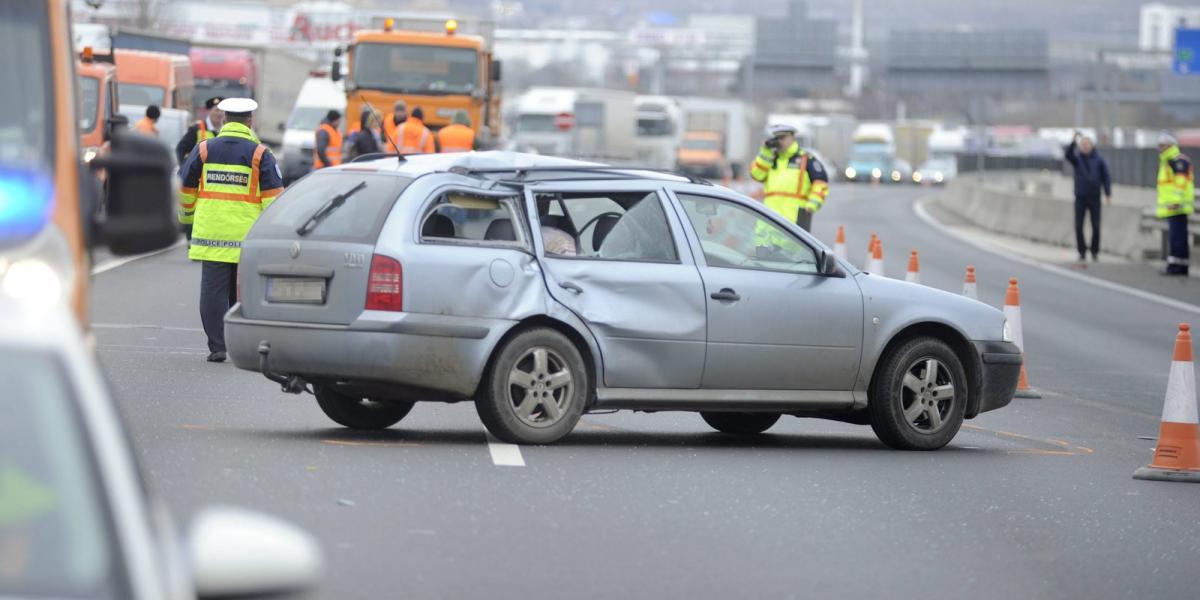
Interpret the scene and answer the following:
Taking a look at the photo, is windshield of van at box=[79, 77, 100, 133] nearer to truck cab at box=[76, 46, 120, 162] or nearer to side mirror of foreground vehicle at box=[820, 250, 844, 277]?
truck cab at box=[76, 46, 120, 162]

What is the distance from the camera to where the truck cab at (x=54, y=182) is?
17.3 feet

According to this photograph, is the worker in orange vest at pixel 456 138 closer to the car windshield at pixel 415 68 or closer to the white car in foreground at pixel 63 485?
the car windshield at pixel 415 68

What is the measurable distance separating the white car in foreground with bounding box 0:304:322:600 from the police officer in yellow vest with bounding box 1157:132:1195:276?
25.4 m

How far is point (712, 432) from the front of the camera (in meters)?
12.6

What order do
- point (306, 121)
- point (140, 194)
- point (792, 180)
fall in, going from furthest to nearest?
point (306, 121) → point (792, 180) → point (140, 194)

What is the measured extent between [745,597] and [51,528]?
13.3ft

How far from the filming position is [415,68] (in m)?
33.5

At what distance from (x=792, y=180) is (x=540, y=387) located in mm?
9477

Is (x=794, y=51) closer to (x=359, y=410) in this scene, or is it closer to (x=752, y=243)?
(x=752, y=243)

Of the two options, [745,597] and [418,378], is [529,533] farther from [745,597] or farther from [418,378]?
[418,378]

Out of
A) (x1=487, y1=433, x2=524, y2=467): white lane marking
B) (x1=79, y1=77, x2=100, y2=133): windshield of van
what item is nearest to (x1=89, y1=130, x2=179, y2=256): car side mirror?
(x1=487, y1=433, x2=524, y2=467): white lane marking

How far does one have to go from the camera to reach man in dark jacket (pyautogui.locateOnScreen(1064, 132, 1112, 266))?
3032 cm

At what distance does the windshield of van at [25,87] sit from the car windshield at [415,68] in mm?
26797

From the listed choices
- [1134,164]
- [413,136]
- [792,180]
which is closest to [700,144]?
[1134,164]
